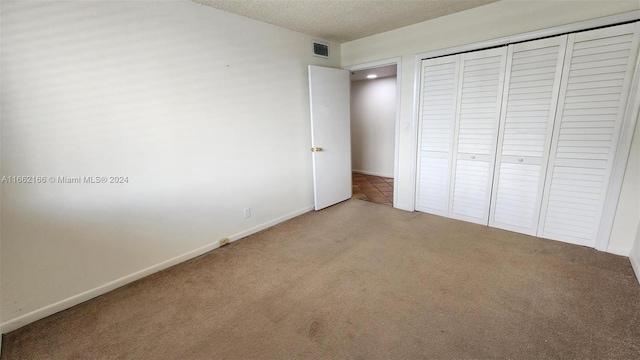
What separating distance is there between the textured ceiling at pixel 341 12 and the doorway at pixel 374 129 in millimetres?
1749

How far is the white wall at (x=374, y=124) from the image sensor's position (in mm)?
5289

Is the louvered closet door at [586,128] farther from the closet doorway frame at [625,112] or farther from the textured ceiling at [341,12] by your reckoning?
the textured ceiling at [341,12]

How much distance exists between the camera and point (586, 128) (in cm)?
235

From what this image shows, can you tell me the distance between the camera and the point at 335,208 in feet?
12.6

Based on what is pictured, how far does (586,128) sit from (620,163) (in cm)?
37

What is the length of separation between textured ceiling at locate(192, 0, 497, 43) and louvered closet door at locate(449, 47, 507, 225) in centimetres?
59

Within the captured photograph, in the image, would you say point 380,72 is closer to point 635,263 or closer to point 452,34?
point 452,34

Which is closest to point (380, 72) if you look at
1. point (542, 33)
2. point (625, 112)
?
point (542, 33)

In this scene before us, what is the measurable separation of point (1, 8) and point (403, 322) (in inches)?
118

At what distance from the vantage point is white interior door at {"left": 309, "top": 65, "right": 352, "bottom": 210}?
3486mm

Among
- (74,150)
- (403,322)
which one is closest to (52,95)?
(74,150)

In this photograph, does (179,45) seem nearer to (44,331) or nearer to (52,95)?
(52,95)

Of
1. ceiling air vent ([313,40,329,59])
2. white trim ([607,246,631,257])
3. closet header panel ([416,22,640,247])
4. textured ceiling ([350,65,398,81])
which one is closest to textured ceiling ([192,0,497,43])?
ceiling air vent ([313,40,329,59])

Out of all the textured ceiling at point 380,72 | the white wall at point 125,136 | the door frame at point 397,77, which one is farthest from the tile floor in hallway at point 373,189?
the textured ceiling at point 380,72
